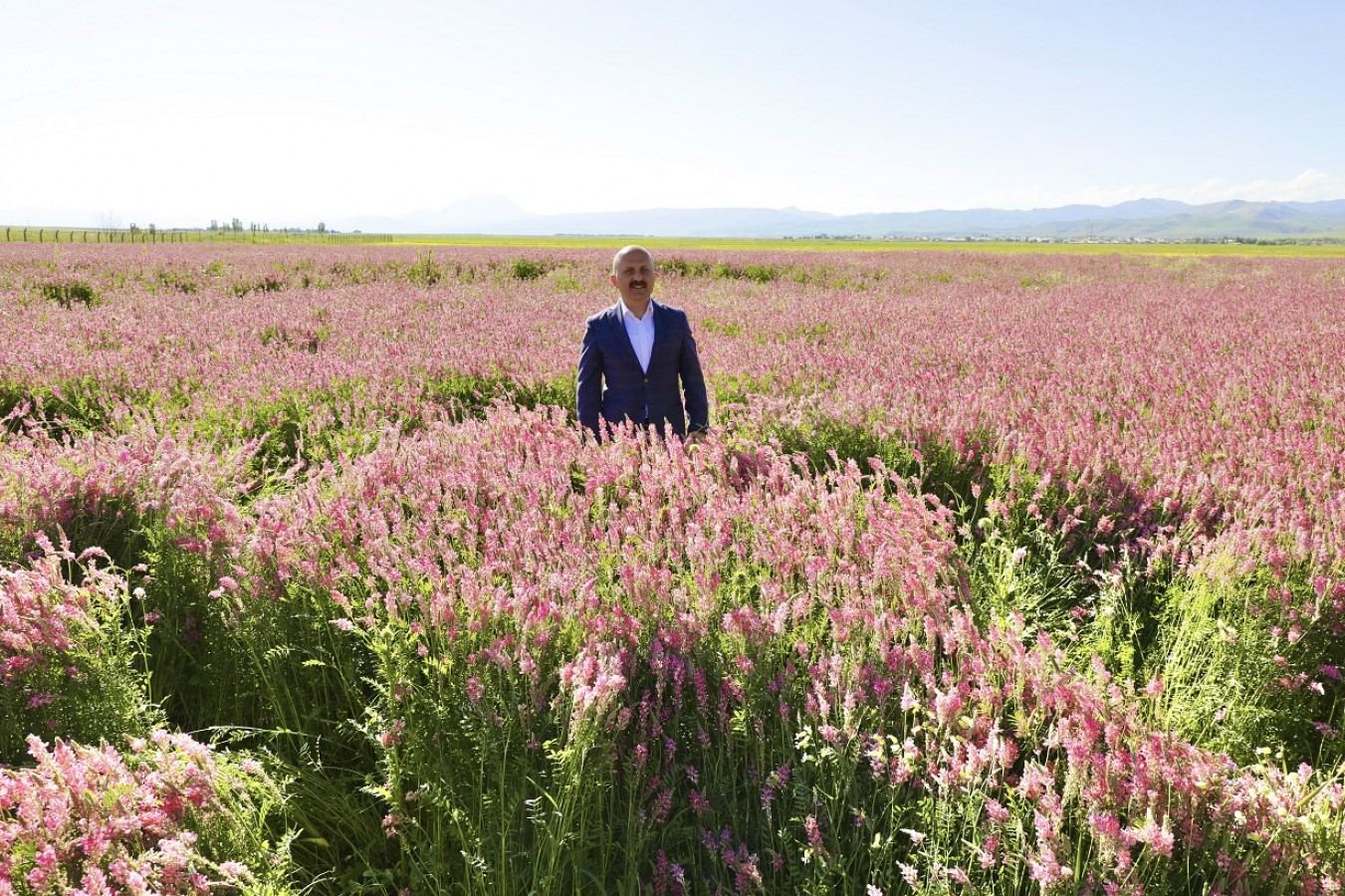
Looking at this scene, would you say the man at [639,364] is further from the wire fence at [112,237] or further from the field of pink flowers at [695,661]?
the wire fence at [112,237]

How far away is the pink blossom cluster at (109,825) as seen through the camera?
4.27ft

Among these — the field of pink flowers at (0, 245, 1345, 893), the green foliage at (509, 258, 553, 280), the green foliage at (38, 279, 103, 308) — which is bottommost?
the field of pink flowers at (0, 245, 1345, 893)

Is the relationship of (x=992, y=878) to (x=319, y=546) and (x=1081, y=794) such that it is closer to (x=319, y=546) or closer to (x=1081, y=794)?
(x=1081, y=794)

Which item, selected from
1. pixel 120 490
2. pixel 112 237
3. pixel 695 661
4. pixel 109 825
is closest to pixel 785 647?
pixel 695 661

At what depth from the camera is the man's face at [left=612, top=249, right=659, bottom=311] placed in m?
4.27

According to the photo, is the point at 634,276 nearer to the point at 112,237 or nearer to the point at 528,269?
the point at 528,269

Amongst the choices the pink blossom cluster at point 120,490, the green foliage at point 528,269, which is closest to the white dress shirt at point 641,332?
the pink blossom cluster at point 120,490

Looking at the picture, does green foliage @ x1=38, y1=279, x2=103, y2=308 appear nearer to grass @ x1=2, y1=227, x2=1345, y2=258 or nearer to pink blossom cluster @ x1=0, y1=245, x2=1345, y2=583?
pink blossom cluster @ x1=0, y1=245, x2=1345, y2=583

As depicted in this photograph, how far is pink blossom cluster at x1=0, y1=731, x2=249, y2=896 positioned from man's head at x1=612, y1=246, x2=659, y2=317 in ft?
10.7

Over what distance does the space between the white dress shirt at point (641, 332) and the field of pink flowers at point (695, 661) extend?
616 mm

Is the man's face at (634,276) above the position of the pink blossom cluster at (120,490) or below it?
above

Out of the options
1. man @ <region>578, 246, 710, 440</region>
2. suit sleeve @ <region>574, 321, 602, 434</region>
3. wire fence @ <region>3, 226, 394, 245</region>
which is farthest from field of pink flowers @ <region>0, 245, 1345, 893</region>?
wire fence @ <region>3, 226, 394, 245</region>

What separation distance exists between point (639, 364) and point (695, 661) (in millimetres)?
2690

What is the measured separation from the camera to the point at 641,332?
4.52 m
